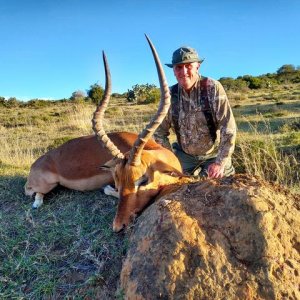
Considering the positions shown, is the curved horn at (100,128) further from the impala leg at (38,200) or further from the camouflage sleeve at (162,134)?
the camouflage sleeve at (162,134)

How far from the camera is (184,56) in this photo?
21.7 ft

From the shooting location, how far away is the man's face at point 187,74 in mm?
6781

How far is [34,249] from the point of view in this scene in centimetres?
499

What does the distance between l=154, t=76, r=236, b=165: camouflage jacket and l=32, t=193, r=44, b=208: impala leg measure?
2180 millimetres

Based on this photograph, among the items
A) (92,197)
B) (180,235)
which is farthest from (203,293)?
(92,197)

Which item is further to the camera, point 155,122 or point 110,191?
point 110,191

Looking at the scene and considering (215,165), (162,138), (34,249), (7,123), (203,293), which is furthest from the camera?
(7,123)

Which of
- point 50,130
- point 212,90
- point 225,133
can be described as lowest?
point 50,130

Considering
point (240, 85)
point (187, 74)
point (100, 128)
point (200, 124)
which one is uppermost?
point (187, 74)

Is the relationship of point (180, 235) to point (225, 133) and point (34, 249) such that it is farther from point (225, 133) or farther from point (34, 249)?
point (225, 133)

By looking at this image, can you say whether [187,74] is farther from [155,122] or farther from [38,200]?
[38,200]

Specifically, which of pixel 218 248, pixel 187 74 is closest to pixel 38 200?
pixel 187 74

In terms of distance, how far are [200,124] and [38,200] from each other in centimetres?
288

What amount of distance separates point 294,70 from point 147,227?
68334mm
